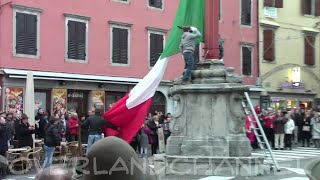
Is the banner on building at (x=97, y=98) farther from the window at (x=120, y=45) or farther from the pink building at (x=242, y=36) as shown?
the pink building at (x=242, y=36)

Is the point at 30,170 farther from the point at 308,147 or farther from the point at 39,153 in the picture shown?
the point at 308,147

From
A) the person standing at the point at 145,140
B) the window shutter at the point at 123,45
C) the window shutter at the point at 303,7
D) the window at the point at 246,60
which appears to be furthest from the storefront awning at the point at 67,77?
the window shutter at the point at 303,7

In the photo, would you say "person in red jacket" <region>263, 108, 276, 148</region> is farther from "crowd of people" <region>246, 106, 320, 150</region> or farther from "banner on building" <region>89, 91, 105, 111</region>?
"banner on building" <region>89, 91, 105, 111</region>

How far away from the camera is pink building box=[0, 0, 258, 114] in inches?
945

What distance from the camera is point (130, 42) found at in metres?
28.8

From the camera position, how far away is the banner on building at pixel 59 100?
25.4 meters

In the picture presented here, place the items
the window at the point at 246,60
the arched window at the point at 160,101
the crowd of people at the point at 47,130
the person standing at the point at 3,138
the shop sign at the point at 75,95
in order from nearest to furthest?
the person standing at the point at 3,138
the crowd of people at the point at 47,130
the shop sign at the point at 75,95
the arched window at the point at 160,101
the window at the point at 246,60

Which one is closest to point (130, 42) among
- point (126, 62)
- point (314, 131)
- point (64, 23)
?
point (126, 62)

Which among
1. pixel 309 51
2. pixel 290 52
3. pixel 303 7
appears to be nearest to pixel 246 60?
pixel 290 52

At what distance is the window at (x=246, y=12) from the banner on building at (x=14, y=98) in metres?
15.4

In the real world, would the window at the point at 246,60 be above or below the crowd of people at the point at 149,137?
above

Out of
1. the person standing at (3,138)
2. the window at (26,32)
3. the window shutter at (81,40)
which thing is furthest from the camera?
the window shutter at (81,40)

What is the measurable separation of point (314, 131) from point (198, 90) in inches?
491

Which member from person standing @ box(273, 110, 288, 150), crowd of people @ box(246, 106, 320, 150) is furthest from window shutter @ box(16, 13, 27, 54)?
person standing @ box(273, 110, 288, 150)
